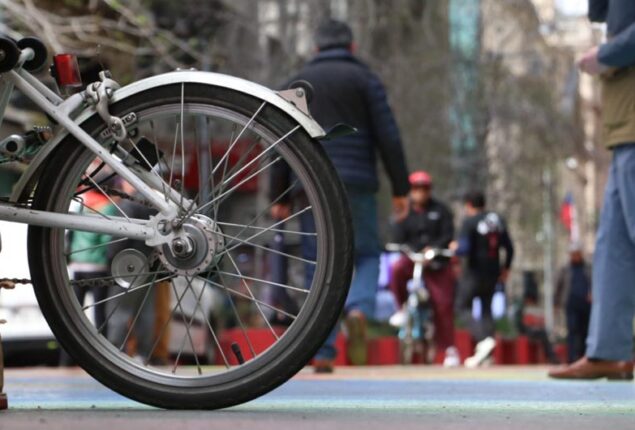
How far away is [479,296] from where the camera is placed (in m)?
18.7

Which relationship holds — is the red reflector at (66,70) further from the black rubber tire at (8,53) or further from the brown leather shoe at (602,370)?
the brown leather shoe at (602,370)

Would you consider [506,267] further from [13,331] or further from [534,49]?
[534,49]

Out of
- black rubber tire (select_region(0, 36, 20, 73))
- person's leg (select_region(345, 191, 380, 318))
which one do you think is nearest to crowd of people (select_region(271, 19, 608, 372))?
person's leg (select_region(345, 191, 380, 318))

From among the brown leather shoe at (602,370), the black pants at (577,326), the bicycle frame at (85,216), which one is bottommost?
the brown leather shoe at (602,370)

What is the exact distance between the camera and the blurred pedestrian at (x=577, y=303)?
2219cm

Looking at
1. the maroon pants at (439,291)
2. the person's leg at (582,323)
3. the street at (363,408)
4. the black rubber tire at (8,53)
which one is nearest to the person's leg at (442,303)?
the maroon pants at (439,291)

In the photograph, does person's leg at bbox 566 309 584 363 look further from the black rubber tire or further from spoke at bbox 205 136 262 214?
the black rubber tire

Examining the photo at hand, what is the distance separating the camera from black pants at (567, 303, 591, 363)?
22.1 metres

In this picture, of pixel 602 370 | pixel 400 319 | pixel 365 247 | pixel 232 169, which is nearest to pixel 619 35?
pixel 602 370

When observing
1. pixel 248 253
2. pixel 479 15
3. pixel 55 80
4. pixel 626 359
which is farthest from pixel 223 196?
pixel 248 253

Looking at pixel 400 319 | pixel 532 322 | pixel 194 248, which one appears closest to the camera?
pixel 194 248

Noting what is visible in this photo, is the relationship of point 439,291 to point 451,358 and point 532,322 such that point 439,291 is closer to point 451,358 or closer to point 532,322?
point 451,358

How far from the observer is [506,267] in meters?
18.9

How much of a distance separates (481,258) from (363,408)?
44.3 feet
